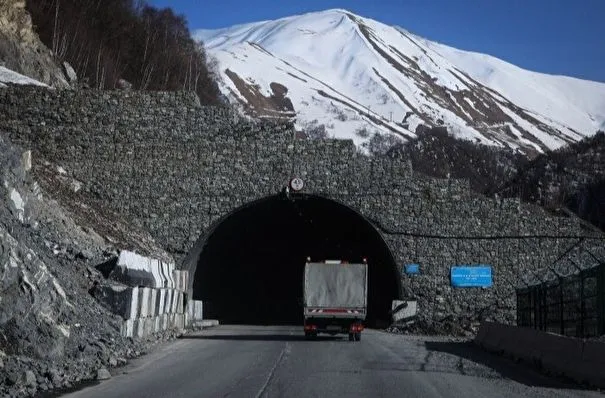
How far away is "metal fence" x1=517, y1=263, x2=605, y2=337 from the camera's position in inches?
819

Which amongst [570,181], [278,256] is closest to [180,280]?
[278,256]

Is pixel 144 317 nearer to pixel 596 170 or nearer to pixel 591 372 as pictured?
pixel 591 372

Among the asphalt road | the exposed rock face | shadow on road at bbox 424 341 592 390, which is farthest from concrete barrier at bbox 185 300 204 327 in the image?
the exposed rock face

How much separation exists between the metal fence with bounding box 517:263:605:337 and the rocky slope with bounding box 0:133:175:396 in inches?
412

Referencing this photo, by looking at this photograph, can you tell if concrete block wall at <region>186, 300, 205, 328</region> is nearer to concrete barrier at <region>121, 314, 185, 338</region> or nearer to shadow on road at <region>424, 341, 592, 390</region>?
concrete barrier at <region>121, 314, 185, 338</region>

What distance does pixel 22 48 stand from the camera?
4641 centimetres

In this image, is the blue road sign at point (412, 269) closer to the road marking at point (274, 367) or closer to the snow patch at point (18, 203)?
the road marking at point (274, 367)

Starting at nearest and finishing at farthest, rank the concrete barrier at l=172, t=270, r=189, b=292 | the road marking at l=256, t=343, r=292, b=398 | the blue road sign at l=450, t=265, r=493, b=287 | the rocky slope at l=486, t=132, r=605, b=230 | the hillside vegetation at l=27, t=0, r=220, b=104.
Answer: the road marking at l=256, t=343, r=292, b=398 < the concrete barrier at l=172, t=270, r=189, b=292 < the blue road sign at l=450, t=265, r=493, b=287 < the hillside vegetation at l=27, t=0, r=220, b=104 < the rocky slope at l=486, t=132, r=605, b=230

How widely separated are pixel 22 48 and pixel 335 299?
23.5 meters

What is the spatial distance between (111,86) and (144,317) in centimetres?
3441

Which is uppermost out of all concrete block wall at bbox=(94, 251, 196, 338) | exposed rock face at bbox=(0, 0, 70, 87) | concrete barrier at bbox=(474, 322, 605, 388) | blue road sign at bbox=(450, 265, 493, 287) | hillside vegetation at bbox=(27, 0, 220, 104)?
hillside vegetation at bbox=(27, 0, 220, 104)

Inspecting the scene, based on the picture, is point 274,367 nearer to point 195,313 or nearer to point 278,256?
point 195,313

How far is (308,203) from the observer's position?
4225 cm

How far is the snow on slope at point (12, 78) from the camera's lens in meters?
41.1
